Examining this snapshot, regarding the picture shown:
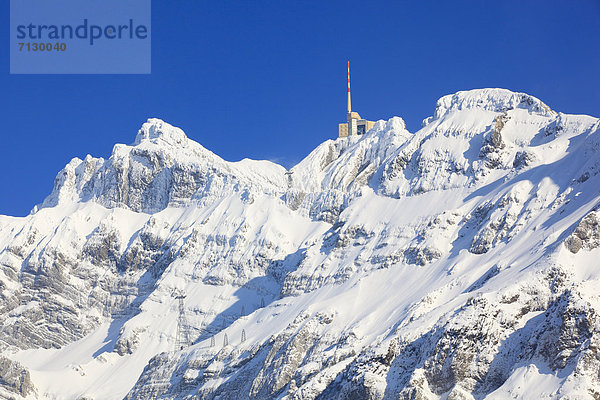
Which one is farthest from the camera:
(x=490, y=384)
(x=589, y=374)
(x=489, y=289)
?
(x=489, y=289)

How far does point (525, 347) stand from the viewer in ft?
539

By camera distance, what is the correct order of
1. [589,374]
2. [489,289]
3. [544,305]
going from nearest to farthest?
[589,374] → [544,305] → [489,289]

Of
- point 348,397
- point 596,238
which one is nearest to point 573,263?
point 596,238

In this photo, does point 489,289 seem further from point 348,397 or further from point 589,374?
point 589,374

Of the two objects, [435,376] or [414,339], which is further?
[414,339]

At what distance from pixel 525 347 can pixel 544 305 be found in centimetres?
1551

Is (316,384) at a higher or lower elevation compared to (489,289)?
lower

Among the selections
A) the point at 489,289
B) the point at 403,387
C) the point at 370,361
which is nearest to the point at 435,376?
the point at 403,387

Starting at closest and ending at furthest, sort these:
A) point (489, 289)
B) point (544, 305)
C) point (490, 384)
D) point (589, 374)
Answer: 1. point (589, 374)
2. point (490, 384)
3. point (544, 305)
4. point (489, 289)

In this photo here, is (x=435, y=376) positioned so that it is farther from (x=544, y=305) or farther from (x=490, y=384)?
(x=544, y=305)

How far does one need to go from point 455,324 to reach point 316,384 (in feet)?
116

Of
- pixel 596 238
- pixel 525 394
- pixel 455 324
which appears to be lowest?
pixel 525 394

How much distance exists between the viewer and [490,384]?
16388cm

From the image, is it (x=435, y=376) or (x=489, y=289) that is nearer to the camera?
(x=435, y=376)
